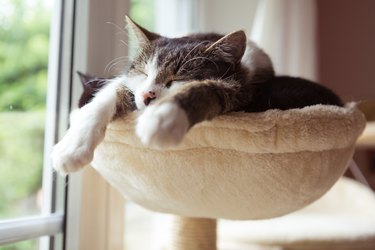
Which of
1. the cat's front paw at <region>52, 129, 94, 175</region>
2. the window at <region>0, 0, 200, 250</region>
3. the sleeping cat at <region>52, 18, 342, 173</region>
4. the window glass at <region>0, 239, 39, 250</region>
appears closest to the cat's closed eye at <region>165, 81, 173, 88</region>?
the sleeping cat at <region>52, 18, 342, 173</region>

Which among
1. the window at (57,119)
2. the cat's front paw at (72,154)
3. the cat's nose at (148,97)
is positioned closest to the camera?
the cat's front paw at (72,154)

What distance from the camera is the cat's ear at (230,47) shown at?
2.67ft

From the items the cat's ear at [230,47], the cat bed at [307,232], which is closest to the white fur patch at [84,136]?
the cat's ear at [230,47]

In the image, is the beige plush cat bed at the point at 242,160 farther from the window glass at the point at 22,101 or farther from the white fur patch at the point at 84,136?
the window glass at the point at 22,101

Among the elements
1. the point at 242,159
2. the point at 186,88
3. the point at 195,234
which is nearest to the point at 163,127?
the point at 186,88

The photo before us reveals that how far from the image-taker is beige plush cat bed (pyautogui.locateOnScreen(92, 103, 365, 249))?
0.71 metres

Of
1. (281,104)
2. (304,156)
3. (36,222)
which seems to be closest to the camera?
(304,156)

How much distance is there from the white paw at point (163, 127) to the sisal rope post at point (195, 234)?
1.71 feet

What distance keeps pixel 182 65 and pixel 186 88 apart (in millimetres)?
227

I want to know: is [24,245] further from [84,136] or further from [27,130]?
[84,136]

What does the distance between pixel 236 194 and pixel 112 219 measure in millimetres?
502

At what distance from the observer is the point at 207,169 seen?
752 millimetres

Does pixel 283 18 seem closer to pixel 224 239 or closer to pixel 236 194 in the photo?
pixel 224 239

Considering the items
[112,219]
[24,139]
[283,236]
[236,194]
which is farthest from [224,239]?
[24,139]
